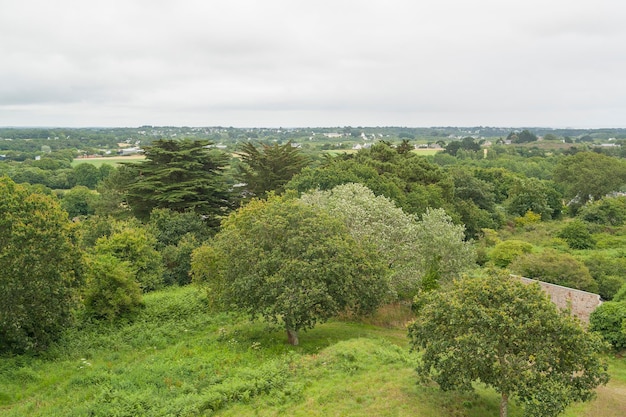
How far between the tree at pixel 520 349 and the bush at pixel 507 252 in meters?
16.0

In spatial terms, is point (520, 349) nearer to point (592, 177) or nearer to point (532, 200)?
point (532, 200)

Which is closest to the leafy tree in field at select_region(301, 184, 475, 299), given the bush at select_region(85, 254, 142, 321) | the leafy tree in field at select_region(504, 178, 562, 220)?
the bush at select_region(85, 254, 142, 321)

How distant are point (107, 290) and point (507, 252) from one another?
791 inches

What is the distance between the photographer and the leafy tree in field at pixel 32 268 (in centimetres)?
Result: 1407

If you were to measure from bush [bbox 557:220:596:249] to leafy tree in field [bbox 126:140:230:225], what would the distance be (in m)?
24.2

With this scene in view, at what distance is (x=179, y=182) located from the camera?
3400cm

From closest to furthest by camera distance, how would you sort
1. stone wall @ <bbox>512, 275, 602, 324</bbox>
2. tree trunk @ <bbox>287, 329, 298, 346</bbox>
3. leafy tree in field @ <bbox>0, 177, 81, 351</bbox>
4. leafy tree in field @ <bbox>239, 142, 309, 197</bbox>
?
leafy tree in field @ <bbox>0, 177, 81, 351</bbox>
tree trunk @ <bbox>287, 329, 298, 346</bbox>
stone wall @ <bbox>512, 275, 602, 324</bbox>
leafy tree in field @ <bbox>239, 142, 309, 197</bbox>

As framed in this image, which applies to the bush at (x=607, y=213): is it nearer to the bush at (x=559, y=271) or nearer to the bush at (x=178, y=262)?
the bush at (x=559, y=271)

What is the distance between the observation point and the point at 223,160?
121 ft

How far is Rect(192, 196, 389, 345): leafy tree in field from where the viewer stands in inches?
588

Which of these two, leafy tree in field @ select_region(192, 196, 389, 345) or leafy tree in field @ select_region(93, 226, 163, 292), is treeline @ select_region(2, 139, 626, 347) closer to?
leafy tree in field @ select_region(93, 226, 163, 292)

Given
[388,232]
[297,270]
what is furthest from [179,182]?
[297,270]

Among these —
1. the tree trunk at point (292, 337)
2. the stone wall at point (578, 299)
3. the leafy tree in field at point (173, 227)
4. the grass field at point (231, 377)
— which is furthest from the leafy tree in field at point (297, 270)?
the leafy tree in field at point (173, 227)

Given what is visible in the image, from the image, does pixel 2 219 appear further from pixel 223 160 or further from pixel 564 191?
pixel 564 191
